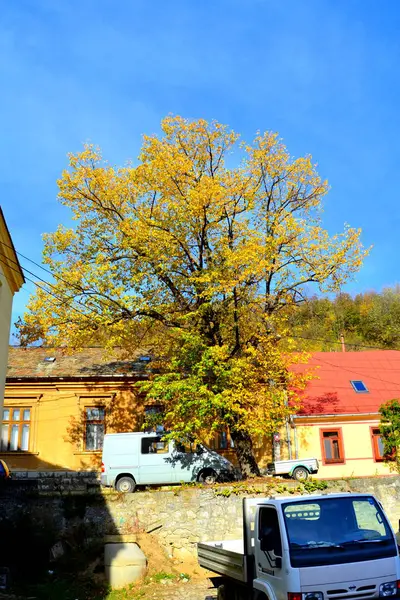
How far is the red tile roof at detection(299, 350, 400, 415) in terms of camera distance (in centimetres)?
2422

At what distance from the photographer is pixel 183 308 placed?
18922mm

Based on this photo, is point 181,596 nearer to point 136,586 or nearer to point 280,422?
point 136,586

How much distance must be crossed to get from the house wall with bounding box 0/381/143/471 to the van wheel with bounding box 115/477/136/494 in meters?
5.07

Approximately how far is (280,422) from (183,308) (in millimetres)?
5291

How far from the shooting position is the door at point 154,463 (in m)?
18.5

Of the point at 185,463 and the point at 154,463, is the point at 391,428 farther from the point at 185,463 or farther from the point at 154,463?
the point at 154,463

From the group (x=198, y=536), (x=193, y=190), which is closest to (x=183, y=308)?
(x=193, y=190)

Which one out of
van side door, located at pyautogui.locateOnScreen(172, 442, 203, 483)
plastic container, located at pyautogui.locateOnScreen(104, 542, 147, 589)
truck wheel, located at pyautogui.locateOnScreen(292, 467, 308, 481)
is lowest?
plastic container, located at pyautogui.locateOnScreen(104, 542, 147, 589)

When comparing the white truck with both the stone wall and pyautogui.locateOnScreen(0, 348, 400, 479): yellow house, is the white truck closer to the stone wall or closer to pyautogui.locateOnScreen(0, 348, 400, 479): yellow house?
the stone wall

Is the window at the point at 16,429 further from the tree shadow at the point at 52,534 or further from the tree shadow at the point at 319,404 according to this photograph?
the tree shadow at the point at 319,404

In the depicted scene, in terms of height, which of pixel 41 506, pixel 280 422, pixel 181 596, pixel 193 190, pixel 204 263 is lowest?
pixel 181 596

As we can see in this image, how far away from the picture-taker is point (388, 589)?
20.3 ft

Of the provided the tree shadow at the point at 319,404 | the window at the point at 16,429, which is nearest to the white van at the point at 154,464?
the tree shadow at the point at 319,404

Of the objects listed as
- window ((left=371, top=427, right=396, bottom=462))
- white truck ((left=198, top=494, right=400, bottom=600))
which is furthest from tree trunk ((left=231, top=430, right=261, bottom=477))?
white truck ((left=198, top=494, right=400, bottom=600))
